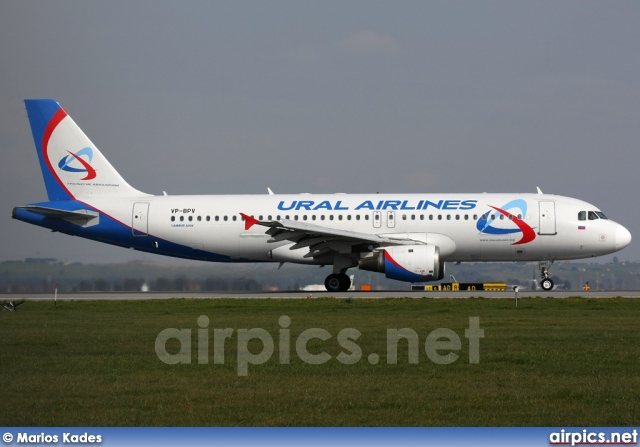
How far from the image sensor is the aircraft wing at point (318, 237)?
118 ft

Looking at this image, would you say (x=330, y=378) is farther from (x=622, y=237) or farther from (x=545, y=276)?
(x=545, y=276)

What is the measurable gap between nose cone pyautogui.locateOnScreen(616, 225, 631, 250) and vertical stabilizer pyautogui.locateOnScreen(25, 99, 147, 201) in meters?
19.1

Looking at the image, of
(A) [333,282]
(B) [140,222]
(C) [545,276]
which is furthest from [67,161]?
(C) [545,276]

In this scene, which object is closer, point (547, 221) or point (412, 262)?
point (412, 262)

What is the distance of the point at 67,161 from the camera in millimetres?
40344

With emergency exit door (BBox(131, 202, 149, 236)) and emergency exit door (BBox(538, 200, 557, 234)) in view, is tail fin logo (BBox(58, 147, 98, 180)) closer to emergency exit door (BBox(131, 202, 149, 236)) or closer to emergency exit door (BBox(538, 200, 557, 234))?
emergency exit door (BBox(131, 202, 149, 236))

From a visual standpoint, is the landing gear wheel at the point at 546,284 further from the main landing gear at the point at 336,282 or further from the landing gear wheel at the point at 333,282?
the landing gear wheel at the point at 333,282

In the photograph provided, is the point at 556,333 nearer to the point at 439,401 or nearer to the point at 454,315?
the point at 454,315

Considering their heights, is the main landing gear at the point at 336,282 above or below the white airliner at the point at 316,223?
below

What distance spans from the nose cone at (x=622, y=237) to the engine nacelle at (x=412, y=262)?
7045 mm

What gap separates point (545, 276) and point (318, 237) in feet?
30.2

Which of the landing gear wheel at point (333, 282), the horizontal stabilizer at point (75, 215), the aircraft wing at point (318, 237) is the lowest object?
the landing gear wheel at point (333, 282)

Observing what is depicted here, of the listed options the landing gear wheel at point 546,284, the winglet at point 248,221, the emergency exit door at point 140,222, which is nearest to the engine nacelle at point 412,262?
the landing gear wheel at point 546,284

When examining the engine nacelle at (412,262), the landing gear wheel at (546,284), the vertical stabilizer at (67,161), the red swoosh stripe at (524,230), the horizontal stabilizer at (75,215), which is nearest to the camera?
the engine nacelle at (412,262)
